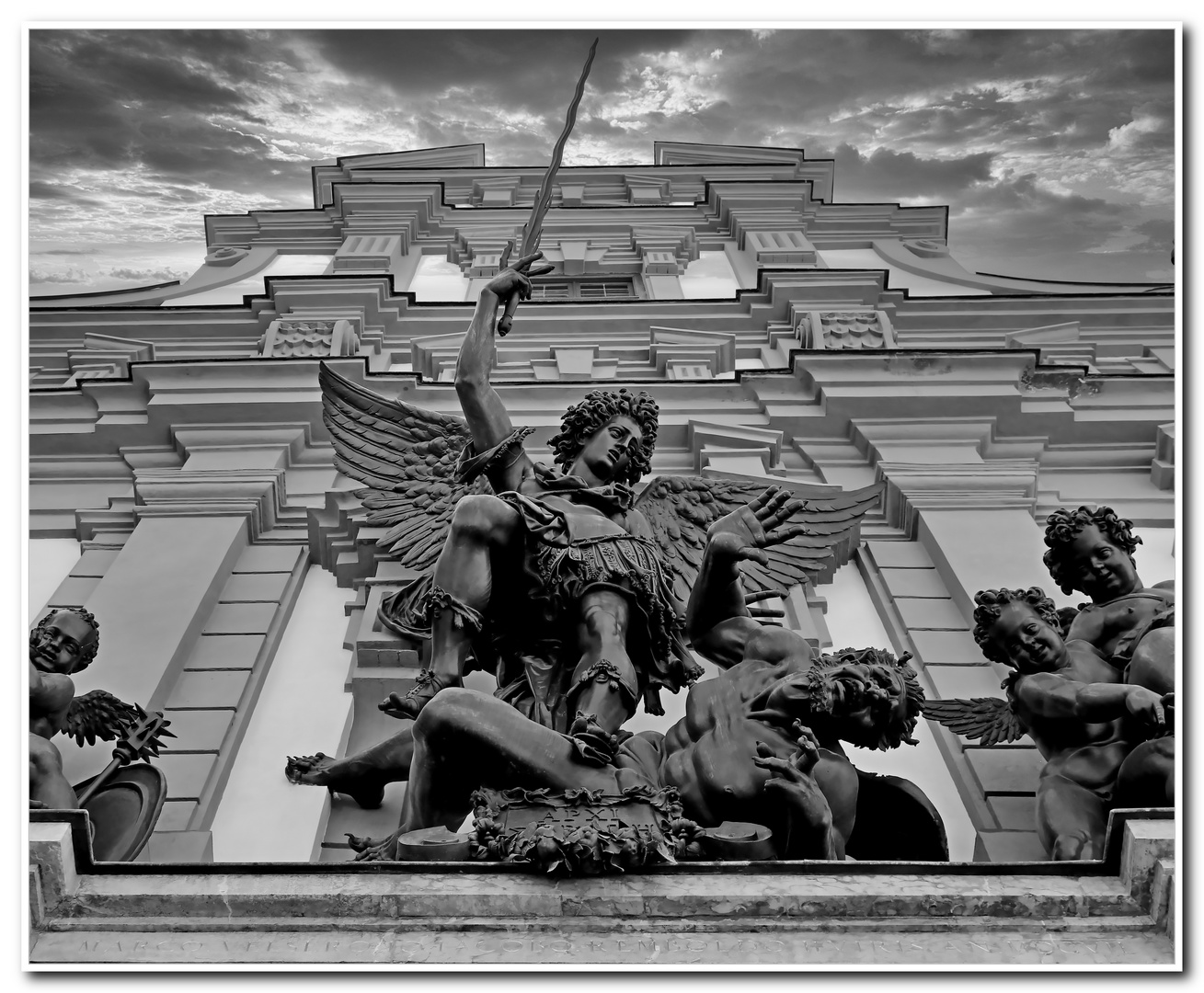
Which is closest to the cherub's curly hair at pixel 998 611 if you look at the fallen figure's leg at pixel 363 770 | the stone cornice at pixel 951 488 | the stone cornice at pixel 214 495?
the stone cornice at pixel 951 488

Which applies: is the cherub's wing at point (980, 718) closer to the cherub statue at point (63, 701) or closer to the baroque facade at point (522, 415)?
the baroque facade at point (522, 415)

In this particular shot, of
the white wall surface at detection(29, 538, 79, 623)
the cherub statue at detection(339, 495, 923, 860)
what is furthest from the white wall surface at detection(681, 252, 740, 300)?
the cherub statue at detection(339, 495, 923, 860)

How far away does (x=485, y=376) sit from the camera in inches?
310

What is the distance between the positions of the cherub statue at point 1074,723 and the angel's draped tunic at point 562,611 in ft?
5.08

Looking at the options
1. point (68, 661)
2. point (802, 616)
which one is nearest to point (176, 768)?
point (68, 661)

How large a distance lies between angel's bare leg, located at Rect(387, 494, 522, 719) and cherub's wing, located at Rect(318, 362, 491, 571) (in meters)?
1.80

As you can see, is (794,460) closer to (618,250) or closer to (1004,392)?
(1004,392)

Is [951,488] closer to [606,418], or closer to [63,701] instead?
[606,418]

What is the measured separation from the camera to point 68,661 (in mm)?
7098

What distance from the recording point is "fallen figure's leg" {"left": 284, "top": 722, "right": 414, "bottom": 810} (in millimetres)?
7406

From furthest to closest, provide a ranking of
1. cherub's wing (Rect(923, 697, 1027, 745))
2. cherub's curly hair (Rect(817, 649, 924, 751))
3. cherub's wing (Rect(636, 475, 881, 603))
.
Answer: cherub's wing (Rect(636, 475, 881, 603))
cherub's wing (Rect(923, 697, 1027, 745))
cherub's curly hair (Rect(817, 649, 924, 751))

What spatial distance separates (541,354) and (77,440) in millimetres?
4214

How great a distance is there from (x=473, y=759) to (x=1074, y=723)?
285 centimetres

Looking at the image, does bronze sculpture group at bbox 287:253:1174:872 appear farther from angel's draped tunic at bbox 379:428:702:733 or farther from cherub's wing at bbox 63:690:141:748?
cherub's wing at bbox 63:690:141:748
